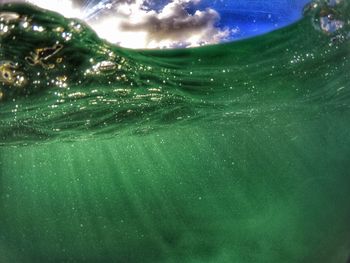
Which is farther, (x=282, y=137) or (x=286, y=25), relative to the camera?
(x=282, y=137)

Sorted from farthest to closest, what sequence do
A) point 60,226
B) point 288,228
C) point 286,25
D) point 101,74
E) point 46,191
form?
1. point 46,191
2. point 60,226
3. point 288,228
4. point 101,74
5. point 286,25

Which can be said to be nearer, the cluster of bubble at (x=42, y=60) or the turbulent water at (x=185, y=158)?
the cluster of bubble at (x=42, y=60)

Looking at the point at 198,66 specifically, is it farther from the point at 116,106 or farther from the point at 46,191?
the point at 46,191

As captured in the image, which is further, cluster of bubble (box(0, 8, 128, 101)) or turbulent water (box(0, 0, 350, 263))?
turbulent water (box(0, 0, 350, 263))

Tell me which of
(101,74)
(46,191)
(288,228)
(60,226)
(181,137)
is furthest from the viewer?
(181,137)

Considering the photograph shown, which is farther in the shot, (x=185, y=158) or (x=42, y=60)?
(x=185, y=158)

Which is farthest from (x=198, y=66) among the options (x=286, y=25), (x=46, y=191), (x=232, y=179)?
(x=46, y=191)

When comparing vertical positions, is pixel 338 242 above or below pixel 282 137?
below

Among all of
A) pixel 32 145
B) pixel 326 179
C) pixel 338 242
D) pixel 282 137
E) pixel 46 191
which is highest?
pixel 32 145
